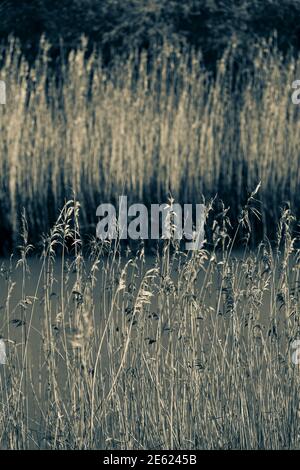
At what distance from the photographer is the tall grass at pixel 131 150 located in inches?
350

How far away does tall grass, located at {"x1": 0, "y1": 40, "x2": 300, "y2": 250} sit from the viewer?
29.1ft

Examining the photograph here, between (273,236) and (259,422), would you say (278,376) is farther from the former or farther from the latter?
(273,236)

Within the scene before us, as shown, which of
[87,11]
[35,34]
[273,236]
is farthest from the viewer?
[87,11]

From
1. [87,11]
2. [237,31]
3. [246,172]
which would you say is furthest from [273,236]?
[87,11]

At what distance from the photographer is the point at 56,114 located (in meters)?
9.36

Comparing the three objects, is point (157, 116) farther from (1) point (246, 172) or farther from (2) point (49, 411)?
(2) point (49, 411)

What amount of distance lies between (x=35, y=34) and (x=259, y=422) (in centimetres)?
1186

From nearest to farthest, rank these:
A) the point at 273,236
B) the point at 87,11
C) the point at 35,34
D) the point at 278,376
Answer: the point at 278,376
the point at 273,236
the point at 35,34
the point at 87,11

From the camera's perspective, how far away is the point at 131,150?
9016mm

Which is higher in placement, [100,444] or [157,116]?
[157,116]

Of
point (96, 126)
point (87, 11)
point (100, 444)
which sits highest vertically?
point (87, 11)

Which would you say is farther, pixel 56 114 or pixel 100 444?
pixel 56 114

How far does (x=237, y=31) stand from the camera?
15.8m
